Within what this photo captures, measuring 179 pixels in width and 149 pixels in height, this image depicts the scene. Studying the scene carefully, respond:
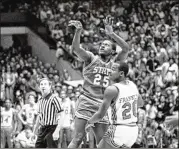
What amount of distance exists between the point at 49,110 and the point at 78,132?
4.28ft

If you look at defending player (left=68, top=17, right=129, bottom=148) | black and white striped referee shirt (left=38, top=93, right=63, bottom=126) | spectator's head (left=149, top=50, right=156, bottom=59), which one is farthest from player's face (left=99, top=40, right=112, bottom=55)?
spectator's head (left=149, top=50, right=156, bottom=59)

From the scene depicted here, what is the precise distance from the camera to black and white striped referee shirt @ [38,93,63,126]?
12.3 m

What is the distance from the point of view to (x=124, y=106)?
9.66 m

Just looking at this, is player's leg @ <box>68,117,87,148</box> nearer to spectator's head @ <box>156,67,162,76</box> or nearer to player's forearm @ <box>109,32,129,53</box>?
player's forearm @ <box>109,32,129,53</box>

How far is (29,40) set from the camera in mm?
24359

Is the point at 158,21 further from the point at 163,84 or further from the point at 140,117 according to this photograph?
the point at 140,117

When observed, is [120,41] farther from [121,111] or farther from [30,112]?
[30,112]

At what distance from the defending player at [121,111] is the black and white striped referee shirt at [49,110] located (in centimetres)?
262

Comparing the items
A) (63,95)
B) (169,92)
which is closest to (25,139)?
(63,95)

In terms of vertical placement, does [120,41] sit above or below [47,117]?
above

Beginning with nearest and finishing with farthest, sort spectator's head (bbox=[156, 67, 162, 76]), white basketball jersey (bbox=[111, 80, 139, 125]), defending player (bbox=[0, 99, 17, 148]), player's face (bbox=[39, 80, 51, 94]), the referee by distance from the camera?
white basketball jersey (bbox=[111, 80, 139, 125]) < the referee < player's face (bbox=[39, 80, 51, 94]) < defending player (bbox=[0, 99, 17, 148]) < spectator's head (bbox=[156, 67, 162, 76])

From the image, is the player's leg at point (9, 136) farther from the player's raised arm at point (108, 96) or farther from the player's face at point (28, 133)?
the player's raised arm at point (108, 96)

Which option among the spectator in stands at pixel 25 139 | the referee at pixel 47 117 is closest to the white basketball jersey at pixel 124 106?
the referee at pixel 47 117

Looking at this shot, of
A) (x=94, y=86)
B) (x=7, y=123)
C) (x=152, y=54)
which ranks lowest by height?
(x=7, y=123)
